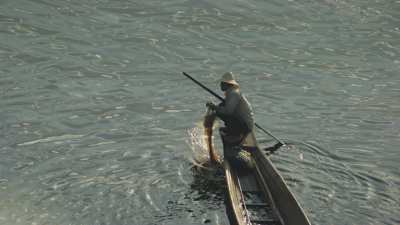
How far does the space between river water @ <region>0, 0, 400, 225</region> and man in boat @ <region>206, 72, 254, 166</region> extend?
873 millimetres

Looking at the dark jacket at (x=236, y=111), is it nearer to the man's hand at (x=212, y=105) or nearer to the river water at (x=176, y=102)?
the man's hand at (x=212, y=105)

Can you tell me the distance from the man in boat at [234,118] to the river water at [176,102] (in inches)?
34.4

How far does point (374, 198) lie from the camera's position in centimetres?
1578

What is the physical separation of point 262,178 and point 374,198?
2.81m

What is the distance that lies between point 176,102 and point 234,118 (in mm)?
7613

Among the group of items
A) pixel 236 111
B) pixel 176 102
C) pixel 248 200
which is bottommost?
pixel 176 102

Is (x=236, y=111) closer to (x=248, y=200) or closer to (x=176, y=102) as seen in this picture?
(x=248, y=200)

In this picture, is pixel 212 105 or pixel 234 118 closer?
pixel 234 118

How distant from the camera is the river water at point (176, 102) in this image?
50.8 ft

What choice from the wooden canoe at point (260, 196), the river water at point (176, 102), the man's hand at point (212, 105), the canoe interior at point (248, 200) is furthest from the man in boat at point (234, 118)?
the river water at point (176, 102)

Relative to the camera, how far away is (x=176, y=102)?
23.1 meters

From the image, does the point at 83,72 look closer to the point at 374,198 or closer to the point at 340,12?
the point at 374,198

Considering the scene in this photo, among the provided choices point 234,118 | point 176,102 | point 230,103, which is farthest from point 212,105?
point 176,102

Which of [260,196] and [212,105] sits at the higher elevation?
[212,105]
